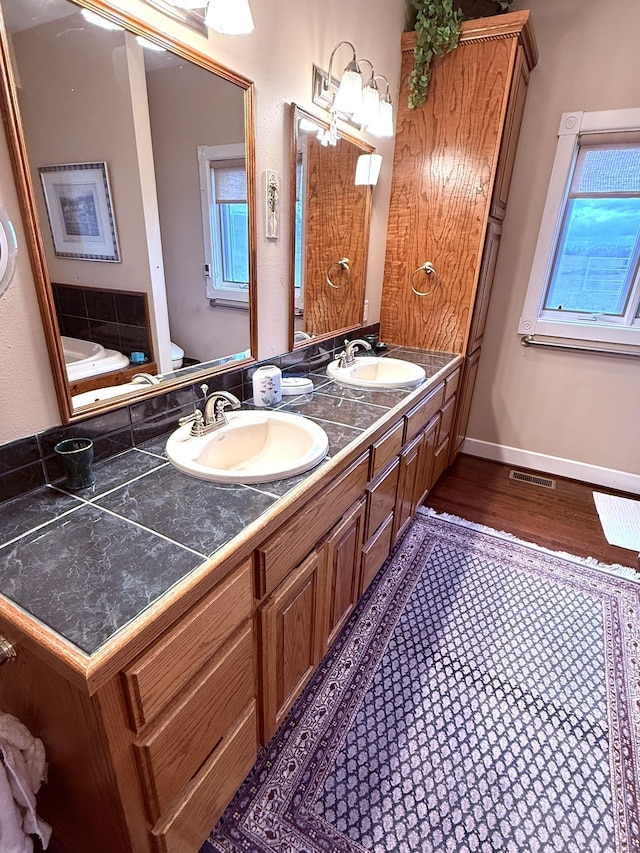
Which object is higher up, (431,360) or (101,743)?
(431,360)

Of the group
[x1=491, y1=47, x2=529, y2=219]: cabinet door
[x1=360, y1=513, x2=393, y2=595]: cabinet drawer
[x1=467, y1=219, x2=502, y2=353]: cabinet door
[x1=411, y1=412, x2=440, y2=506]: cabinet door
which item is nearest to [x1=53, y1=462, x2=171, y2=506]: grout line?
[x1=360, y1=513, x2=393, y2=595]: cabinet drawer

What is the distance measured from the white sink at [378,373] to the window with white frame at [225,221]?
57cm

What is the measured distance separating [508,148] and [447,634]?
2.38 metres

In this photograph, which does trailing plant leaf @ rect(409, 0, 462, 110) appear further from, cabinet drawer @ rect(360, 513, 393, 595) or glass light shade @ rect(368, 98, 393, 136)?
cabinet drawer @ rect(360, 513, 393, 595)

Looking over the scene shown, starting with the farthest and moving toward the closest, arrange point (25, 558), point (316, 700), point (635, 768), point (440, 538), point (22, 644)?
point (440, 538) < point (316, 700) < point (635, 768) < point (25, 558) < point (22, 644)

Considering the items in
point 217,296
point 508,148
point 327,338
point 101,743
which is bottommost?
point 101,743

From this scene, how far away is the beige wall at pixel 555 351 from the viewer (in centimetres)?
220

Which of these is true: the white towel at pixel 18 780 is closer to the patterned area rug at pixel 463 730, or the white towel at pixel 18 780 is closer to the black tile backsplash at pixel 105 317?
the patterned area rug at pixel 463 730

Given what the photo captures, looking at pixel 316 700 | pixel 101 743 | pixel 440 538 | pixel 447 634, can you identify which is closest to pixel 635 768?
pixel 447 634

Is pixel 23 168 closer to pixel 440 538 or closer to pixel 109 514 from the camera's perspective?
pixel 109 514

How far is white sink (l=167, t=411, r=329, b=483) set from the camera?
3.61ft

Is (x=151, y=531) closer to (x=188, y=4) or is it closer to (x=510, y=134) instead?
(x=188, y=4)

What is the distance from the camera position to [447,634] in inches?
66.6

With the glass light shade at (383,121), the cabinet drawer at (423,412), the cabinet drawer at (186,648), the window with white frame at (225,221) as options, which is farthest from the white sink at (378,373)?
the cabinet drawer at (186,648)
